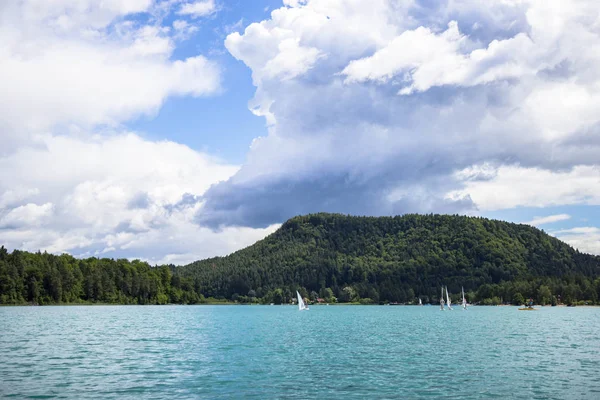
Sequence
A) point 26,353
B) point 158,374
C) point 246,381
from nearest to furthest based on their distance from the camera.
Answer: point 246,381, point 158,374, point 26,353

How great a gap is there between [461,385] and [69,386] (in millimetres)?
30008

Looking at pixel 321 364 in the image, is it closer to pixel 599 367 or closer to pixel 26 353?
pixel 599 367

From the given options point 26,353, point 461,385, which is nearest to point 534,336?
point 461,385

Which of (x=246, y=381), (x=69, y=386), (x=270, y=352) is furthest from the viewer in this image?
(x=270, y=352)

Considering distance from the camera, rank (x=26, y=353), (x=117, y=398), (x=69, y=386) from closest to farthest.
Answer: (x=117, y=398) → (x=69, y=386) → (x=26, y=353)

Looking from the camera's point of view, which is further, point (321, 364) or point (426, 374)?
point (321, 364)

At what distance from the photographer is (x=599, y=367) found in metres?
55.7

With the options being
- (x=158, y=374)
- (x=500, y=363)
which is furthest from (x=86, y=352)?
(x=500, y=363)

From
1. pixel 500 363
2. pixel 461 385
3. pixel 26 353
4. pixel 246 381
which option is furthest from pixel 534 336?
pixel 26 353

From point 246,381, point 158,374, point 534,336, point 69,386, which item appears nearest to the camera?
point 69,386

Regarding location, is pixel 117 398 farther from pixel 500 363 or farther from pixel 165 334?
pixel 165 334

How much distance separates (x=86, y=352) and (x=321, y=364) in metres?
27.9

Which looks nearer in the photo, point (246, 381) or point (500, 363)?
point (246, 381)

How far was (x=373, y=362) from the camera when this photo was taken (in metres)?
58.4
